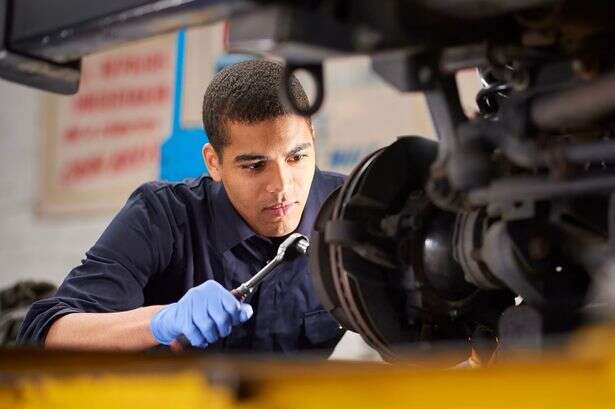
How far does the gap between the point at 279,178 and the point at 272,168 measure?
0.07 ft

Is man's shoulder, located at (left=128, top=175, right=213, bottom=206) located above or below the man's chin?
above

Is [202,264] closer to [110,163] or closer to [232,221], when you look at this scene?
[232,221]

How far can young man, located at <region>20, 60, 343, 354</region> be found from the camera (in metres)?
1.39

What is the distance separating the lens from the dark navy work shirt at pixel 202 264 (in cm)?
149

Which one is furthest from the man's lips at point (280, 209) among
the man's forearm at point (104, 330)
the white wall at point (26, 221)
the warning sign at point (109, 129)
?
the white wall at point (26, 221)

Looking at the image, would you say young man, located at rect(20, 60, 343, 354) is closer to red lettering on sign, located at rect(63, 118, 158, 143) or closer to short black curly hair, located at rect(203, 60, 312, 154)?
short black curly hair, located at rect(203, 60, 312, 154)

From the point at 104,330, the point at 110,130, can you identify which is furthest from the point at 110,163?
Answer: the point at 104,330

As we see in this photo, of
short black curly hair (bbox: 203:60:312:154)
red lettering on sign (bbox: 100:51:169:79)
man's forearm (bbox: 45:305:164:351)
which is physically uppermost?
red lettering on sign (bbox: 100:51:169:79)

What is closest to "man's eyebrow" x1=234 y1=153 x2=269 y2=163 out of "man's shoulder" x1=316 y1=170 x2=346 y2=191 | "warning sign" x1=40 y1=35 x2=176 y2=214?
"man's shoulder" x1=316 y1=170 x2=346 y2=191

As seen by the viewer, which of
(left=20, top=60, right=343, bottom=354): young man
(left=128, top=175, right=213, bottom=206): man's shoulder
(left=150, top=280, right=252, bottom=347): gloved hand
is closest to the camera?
(left=150, top=280, right=252, bottom=347): gloved hand

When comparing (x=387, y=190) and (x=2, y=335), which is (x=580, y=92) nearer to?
(x=387, y=190)

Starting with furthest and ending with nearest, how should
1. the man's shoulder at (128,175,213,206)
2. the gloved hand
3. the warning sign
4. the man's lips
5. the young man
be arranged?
1. the warning sign
2. the man's shoulder at (128,175,213,206)
3. the man's lips
4. the young man
5. the gloved hand

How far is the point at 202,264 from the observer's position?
1.59 meters

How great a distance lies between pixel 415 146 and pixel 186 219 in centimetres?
75
